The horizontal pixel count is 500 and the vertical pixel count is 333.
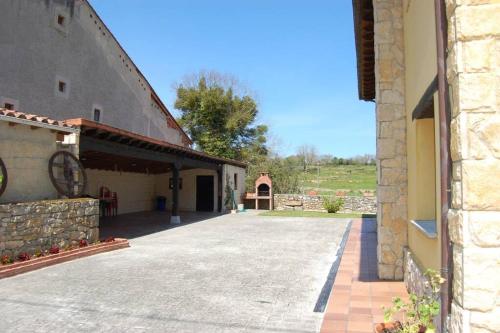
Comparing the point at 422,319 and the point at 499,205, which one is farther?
the point at 422,319

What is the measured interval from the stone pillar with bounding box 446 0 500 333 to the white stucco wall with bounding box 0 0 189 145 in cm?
1288

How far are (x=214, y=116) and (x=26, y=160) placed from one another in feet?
77.7

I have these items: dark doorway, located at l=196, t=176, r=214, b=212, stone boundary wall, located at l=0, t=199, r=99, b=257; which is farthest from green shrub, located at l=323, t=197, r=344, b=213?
stone boundary wall, located at l=0, t=199, r=99, b=257

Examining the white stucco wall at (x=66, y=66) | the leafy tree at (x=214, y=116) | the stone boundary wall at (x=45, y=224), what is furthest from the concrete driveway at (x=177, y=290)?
the leafy tree at (x=214, y=116)

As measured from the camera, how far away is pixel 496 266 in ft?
7.64

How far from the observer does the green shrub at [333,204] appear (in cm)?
2106

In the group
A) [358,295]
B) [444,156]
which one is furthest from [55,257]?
[444,156]

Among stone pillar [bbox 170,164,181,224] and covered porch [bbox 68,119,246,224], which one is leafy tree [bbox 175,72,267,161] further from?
stone pillar [bbox 170,164,181,224]

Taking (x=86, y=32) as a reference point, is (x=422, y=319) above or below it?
below

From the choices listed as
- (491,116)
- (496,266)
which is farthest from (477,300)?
(491,116)

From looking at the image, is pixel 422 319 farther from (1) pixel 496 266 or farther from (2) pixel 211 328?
(2) pixel 211 328

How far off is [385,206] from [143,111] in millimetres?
16390

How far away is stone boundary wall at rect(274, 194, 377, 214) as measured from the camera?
2209cm

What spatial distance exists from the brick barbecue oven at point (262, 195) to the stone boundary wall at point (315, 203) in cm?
54
